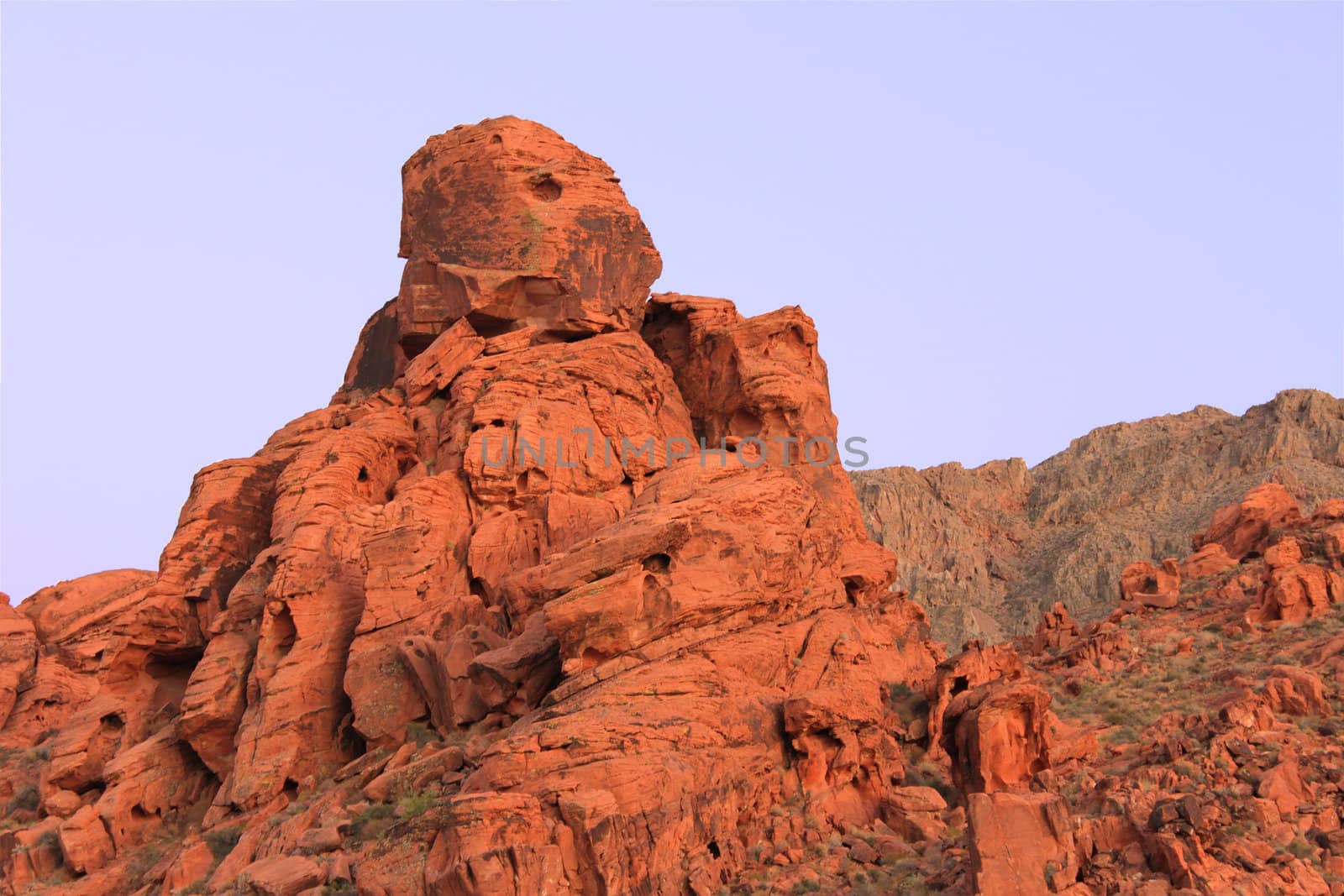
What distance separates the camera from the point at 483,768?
1084 inches

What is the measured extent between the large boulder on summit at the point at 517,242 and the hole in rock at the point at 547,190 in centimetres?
4

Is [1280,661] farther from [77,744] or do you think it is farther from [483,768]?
[77,744]

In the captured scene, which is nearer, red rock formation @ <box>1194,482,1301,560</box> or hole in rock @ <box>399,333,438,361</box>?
hole in rock @ <box>399,333,438,361</box>

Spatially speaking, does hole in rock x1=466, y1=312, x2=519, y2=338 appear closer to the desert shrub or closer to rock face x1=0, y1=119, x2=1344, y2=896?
rock face x1=0, y1=119, x2=1344, y2=896

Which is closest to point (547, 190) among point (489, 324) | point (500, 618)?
point (489, 324)

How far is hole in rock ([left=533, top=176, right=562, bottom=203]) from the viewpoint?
151 ft

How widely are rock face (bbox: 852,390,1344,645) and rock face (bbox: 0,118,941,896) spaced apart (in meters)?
34.6

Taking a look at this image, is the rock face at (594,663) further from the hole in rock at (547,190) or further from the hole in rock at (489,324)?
the hole in rock at (547,190)

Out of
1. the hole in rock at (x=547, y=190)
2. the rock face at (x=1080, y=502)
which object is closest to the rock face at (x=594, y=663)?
the hole in rock at (x=547, y=190)

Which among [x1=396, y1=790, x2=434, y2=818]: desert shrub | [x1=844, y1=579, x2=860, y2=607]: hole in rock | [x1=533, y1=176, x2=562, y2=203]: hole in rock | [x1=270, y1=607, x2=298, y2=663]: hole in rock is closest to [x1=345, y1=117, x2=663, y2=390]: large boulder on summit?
[x1=533, y1=176, x2=562, y2=203]: hole in rock

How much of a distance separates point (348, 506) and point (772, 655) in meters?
13.4

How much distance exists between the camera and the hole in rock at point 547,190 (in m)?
46.1

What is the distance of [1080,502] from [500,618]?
201 feet

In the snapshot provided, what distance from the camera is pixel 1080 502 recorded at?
89.2 m
